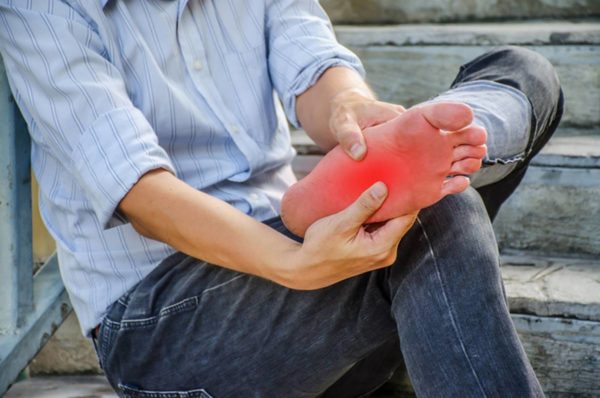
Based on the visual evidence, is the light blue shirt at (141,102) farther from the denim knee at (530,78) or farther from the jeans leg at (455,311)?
the jeans leg at (455,311)

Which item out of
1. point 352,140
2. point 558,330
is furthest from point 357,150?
point 558,330

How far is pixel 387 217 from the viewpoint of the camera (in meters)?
0.85

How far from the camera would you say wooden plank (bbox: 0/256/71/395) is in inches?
46.6

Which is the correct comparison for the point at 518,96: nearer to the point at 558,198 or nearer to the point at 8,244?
the point at 558,198

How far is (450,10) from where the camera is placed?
1.89m

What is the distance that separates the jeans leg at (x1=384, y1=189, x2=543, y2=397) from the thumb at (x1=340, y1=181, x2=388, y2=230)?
0.33 feet

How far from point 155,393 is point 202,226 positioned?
22 cm

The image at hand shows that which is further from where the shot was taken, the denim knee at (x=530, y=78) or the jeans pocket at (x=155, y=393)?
the denim knee at (x=530, y=78)

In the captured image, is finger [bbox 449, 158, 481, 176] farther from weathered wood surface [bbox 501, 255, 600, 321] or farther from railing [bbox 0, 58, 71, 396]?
railing [bbox 0, 58, 71, 396]

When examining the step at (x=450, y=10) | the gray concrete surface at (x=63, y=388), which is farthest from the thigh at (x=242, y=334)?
the step at (x=450, y=10)

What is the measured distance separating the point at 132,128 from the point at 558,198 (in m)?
0.79

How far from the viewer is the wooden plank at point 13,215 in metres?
1.15

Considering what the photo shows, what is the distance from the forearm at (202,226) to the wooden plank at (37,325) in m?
0.34

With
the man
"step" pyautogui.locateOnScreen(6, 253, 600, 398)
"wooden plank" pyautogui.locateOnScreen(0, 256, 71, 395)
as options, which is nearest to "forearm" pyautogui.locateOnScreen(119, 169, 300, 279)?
the man
